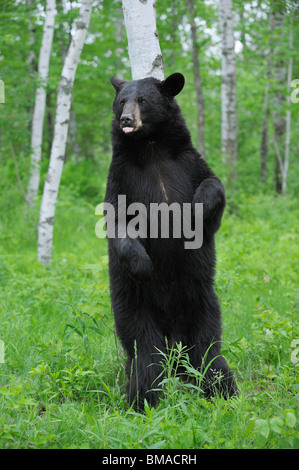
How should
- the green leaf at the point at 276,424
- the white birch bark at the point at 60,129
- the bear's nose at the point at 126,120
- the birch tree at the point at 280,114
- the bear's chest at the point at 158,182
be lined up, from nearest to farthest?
the green leaf at the point at 276,424 < the bear's nose at the point at 126,120 < the bear's chest at the point at 158,182 < the white birch bark at the point at 60,129 < the birch tree at the point at 280,114

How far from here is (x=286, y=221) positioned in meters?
11.0

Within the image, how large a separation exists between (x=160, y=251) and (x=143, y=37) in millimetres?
1899

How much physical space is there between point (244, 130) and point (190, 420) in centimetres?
1799

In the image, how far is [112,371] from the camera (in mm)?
3881

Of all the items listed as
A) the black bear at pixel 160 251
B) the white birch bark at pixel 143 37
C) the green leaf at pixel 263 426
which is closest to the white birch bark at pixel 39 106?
the white birch bark at pixel 143 37

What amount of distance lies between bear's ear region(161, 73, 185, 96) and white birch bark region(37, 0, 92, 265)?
171 inches

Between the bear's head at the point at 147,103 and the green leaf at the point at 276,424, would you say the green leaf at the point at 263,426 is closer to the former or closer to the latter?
the green leaf at the point at 276,424

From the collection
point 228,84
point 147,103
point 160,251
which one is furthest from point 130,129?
point 228,84

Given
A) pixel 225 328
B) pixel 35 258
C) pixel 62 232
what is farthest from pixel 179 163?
pixel 62 232

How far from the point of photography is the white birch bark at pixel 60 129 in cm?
749

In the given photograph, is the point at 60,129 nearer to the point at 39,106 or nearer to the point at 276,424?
the point at 39,106

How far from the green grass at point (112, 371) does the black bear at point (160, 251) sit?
26 cm

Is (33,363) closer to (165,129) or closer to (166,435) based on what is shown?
(166,435)

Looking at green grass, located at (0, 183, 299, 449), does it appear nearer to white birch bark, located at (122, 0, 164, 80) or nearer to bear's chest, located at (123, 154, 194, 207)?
bear's chest, located at (123, 154, 194, 207)
